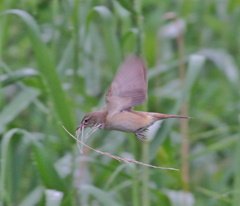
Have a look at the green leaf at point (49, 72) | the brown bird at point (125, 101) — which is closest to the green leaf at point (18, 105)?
the green leaf at point (49, 72)

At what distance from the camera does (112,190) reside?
2588mm

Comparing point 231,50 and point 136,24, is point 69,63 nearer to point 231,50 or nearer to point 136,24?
point 136,24

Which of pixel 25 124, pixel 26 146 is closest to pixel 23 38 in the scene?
pixel 25 124

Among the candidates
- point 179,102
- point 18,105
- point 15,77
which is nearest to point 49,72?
point 15,77

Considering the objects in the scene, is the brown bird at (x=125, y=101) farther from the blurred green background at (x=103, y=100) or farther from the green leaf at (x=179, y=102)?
the green leaf at (x=179, y=102)

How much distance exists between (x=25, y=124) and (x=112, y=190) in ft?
2.82

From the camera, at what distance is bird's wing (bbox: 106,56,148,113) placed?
1878 millimetres

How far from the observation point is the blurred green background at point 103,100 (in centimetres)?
232

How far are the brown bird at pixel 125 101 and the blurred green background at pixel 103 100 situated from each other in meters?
0.32

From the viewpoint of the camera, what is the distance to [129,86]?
190 cm

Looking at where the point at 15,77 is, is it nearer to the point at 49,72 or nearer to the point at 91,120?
the point at 49,72

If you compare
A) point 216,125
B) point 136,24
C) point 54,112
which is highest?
point 136,24

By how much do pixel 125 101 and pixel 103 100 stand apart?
2.31 feet

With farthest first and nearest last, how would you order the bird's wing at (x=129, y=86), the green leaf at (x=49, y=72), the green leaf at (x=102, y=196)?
the green leaf at (x=102, y=196), the green leaf at (x=49, y=72), the bird's wing at (x=129, y=86)
